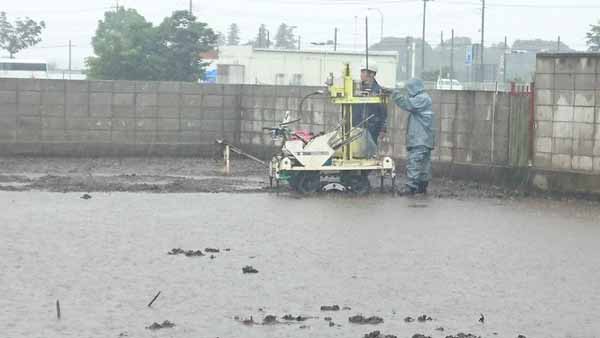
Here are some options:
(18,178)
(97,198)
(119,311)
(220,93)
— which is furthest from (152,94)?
(119,311)

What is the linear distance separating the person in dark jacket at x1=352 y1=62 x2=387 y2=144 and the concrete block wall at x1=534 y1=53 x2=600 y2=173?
2.34 meters

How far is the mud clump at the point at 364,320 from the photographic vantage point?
28.9ft

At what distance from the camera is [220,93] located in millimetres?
25453

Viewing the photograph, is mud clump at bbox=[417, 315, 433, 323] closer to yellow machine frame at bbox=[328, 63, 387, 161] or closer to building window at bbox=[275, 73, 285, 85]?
yellow machine frame at bbox=[328, 63, 387, 161]

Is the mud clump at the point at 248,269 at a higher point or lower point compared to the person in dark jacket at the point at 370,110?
lower

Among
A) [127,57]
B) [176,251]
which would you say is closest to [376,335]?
[176,251]

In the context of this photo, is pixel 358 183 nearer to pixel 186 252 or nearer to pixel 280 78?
pixel 186 252

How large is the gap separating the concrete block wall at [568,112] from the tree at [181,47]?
120 ft

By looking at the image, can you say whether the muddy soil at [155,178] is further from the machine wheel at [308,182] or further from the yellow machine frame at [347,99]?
the yellow machine frame at [347,99]

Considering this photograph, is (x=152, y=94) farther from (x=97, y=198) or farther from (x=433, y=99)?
(x=97, y=198)

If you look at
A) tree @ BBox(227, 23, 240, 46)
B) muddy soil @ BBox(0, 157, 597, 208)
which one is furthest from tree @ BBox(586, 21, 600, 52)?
tree @ BBox(227, 23, 240, 46)

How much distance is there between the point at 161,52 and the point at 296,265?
145 ft

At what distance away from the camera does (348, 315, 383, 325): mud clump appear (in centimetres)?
881

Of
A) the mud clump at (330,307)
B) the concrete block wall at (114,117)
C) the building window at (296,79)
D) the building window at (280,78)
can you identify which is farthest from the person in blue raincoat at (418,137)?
the building window at (280,78)
